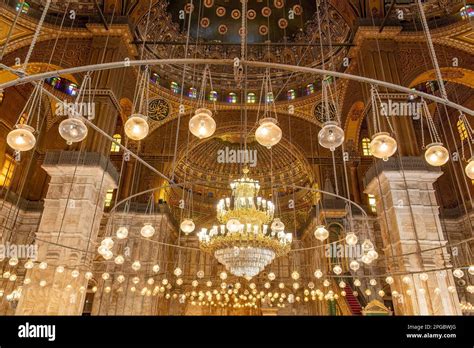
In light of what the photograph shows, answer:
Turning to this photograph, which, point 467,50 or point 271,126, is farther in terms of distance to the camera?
point 467,50

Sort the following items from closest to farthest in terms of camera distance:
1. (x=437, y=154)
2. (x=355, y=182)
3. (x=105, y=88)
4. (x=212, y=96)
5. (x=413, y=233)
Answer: (x=437, y=154) < (x=212, y=96) < (x=413, y=233) < (x=105, y=88) < (x=355, y=182)

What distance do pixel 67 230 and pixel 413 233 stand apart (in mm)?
7639

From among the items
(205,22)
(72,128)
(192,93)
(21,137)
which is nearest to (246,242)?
(72,128)

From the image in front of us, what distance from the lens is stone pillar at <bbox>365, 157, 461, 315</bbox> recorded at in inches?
275

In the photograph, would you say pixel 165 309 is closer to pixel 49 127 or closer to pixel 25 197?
pixel 25 197

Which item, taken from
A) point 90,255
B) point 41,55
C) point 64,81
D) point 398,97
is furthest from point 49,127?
point 398,97

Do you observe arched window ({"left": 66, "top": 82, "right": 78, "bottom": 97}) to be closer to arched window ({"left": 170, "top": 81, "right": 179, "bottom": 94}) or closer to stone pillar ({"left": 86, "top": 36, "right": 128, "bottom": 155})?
arched window ({"left": 170, "top": 81, "right": 179, "bottom": 94})

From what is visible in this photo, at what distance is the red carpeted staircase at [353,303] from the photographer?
36.1 ft

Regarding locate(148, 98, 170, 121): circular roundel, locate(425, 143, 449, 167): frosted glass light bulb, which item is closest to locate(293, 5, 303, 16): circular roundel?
locate(148, 98, 170, 121): circular roundel

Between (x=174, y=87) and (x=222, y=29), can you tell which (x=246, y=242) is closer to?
(x=174, y=87)

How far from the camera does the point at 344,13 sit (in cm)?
1117

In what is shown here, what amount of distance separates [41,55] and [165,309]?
10.7 m

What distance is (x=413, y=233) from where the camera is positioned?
24.2 ft
